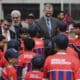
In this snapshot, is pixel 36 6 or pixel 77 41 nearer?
pixel 77 41

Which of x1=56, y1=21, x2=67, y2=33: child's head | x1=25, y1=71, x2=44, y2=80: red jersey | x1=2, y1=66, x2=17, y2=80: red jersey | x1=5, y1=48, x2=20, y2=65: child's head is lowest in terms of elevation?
x1=2, y1=66, x2=17, y2=80: red jersey

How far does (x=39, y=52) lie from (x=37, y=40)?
0.29 metres

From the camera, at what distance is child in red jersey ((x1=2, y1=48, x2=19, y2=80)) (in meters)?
6.96

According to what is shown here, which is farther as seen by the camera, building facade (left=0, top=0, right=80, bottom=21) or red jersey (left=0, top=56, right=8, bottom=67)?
building facade (left=0, top=0, right=80, bottom=21)

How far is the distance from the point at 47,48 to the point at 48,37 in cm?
81

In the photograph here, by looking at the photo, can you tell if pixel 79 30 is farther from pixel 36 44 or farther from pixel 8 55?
pixel 8 55

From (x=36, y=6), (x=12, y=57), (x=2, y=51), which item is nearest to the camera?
(x=12, y=57)

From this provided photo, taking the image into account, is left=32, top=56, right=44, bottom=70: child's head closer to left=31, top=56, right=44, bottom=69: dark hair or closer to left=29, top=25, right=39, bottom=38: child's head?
left=31, top=56, right=44, bottom=69: dark hair

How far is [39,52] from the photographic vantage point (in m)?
8.16

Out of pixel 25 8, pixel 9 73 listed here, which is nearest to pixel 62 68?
pixel 9 73

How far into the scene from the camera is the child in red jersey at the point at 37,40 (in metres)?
8.14

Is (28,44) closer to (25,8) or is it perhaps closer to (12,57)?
(12,57)

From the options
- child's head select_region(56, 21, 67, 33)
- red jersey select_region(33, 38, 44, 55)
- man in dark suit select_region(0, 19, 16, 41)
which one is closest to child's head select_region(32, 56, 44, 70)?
red jersey select_region(33, 38, 44, 55)

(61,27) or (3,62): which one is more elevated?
(61,27)
